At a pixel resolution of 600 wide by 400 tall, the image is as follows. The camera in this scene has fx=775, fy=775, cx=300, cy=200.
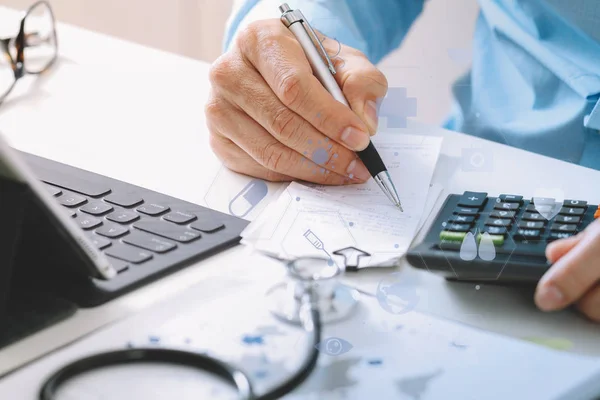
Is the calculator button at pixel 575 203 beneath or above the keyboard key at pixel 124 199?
above

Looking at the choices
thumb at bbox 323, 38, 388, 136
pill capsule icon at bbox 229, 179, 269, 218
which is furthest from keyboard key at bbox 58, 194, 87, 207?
thumb at bbox 323, 38, 388, 136

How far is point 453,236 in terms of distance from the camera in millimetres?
441

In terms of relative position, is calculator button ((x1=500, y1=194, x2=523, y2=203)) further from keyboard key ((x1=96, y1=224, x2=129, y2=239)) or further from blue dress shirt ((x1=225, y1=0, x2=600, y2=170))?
keyboard key ((x1=96, y1=224, x2=129, y2=239))

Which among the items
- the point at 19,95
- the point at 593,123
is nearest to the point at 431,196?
the point at 593,123

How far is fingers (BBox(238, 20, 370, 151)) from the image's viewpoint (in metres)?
0.55

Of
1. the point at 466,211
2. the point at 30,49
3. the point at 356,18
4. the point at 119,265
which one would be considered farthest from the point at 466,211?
the point at 30,49

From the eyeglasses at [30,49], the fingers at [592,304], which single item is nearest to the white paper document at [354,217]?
the fingers at [592,304]

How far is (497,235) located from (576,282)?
2.4 inches

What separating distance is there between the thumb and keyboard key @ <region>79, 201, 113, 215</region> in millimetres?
189

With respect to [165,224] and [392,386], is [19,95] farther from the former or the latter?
[392,386]

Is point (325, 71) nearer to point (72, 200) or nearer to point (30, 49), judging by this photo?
point (72, 200)

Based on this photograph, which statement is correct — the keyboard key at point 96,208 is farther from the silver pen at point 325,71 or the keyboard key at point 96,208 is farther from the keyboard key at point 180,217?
the silver pen at point 325,71

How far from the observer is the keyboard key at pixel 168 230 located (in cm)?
48

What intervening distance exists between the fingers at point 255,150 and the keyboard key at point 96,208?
0.44 ft
